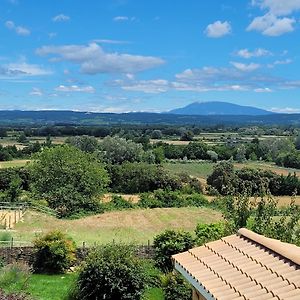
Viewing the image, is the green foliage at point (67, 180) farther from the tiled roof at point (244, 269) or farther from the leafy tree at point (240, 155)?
the leafy tree at point (240, 155)

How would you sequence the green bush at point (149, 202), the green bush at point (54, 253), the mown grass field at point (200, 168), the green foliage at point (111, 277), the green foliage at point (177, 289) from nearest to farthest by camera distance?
the green foliage at point (177, 289) → the green foliage at point (111, 277) → the green bush at point (54, 253) → the green bush at point (149, 202) → the mown grass field at point (200, 168)

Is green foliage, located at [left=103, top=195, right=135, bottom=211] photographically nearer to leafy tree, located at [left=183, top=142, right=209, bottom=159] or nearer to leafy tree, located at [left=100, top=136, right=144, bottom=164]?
leafy tree, located at [left=100, top=136, right=144, bottom=164]

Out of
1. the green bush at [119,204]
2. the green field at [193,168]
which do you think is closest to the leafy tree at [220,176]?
the green field at [193,168]

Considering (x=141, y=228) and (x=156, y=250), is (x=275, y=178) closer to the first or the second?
(x=141, y=228)

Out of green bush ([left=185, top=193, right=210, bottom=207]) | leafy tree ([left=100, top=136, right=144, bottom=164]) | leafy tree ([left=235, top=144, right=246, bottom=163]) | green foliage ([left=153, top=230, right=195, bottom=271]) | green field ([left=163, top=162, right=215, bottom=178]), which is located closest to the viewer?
green foliage ([left=153, top=230, right=195, bottom=271])

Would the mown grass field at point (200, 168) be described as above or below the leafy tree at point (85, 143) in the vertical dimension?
below

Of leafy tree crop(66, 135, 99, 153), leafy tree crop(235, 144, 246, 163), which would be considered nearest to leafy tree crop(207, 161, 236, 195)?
leafy tree crop(235, 144, 246, 163)
